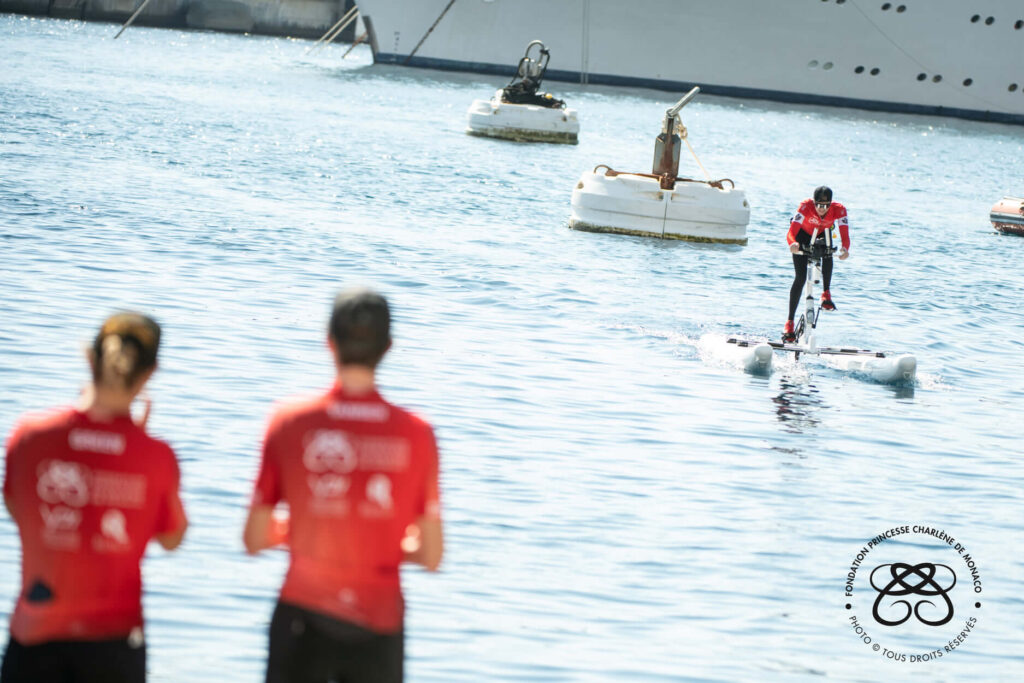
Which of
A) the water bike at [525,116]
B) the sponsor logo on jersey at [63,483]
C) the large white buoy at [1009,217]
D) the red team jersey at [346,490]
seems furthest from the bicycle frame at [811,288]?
the water bike at [525,116]

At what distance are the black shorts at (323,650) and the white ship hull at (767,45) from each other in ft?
262

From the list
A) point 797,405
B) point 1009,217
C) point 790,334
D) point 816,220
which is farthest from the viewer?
point 1009,217

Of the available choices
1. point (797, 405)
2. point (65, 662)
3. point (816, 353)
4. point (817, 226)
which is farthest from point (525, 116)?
point (65, 662)

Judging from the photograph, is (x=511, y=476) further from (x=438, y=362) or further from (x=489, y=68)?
(x=489, y=68)

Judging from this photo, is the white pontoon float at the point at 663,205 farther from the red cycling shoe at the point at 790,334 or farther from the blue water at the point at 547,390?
the red cycling shoe at the point at 790,334

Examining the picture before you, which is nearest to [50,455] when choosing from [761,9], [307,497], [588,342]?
[307,497]

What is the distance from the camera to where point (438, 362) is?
14.8 metres

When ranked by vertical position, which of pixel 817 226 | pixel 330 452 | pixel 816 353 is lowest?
pixel 816 353

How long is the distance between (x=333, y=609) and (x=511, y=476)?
665 cm

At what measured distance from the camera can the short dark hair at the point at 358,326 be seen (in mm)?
4059

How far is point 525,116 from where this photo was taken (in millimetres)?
46688

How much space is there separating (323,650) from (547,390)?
9802 millimetres

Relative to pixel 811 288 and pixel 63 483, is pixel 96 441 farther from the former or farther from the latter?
pixel 811 288

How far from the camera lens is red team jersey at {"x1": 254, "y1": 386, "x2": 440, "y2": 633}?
4070mm
